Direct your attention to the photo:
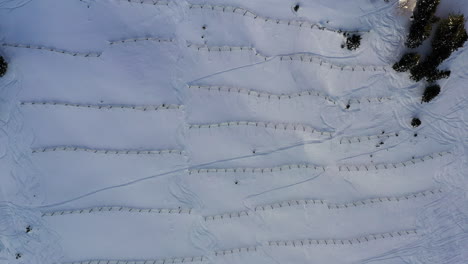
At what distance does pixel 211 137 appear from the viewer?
13195 mm

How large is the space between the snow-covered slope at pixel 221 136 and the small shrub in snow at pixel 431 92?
264mm

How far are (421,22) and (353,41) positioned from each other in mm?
→ 2379

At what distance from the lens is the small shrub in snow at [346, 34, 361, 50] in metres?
12.9

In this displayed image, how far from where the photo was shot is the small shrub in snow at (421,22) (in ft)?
40.5

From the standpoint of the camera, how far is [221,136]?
520 inches

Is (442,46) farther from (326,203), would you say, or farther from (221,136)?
(221,136)

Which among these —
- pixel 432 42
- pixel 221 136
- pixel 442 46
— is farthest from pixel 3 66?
pixel 442 46

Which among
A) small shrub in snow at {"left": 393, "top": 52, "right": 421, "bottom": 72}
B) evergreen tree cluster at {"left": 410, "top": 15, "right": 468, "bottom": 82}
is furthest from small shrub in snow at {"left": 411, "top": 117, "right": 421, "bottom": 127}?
small shrub in snow at {"left": 393, "top": 52, "right": 421, "bottom": 72}

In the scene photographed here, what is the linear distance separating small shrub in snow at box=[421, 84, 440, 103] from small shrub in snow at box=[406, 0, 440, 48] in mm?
1683

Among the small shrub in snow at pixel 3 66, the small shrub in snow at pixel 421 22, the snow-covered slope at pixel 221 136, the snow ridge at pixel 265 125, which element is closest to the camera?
the small shrub in snow at pixel 421 22

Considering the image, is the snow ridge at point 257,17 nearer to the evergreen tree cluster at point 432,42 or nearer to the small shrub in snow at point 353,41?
the small shrub in snow at point 353,41

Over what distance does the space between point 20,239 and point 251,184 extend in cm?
900

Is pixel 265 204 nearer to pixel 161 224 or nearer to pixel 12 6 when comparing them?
pixel 161 224

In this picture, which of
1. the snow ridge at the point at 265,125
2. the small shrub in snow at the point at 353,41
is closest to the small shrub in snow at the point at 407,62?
the small shrub in snow at the point at 353,41
